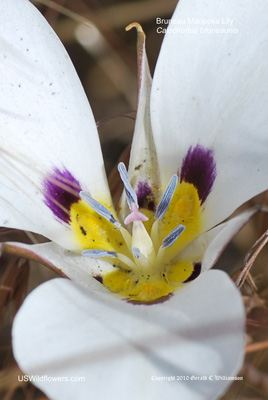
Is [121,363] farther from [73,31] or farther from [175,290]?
[73,31]

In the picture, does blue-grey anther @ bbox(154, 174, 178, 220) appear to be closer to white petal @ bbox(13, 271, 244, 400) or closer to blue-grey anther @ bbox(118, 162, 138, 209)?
Answer: blue-grey anther @ bbox(118, 162, 138, 209)

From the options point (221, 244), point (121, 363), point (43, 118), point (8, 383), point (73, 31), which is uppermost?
point (73, 31)

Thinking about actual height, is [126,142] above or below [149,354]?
above

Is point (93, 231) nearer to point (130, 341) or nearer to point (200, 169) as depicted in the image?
point (200, 169)

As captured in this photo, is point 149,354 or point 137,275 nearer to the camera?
point 149,354

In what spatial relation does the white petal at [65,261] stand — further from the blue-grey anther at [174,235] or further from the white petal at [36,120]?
the blue-grey anther at [174,235]

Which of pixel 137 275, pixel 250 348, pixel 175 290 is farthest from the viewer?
pixel 250 348

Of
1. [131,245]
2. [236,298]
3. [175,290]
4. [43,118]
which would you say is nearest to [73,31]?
[43,118]

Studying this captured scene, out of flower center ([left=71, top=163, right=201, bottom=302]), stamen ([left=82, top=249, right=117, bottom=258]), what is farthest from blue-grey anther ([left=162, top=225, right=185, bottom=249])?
stamen ([left=82, top=249, right=117, bottom=258])
